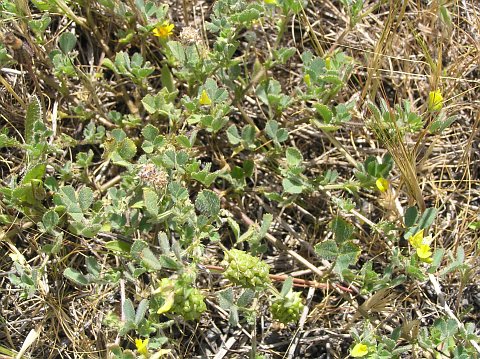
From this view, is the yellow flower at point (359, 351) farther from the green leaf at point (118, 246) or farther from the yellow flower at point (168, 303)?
the green leaf at point (118, 246)

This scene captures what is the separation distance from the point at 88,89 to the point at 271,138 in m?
0.90

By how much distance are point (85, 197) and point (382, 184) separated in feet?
4.09

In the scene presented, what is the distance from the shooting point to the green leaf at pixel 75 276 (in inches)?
102

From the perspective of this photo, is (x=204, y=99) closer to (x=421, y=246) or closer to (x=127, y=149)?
(x=127, y=149)

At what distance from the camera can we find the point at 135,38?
3164 mm

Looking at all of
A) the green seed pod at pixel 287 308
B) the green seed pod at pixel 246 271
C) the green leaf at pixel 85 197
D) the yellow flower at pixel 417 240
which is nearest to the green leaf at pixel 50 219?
the green leaf at pixel 85 197

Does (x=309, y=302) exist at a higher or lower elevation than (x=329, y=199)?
lower

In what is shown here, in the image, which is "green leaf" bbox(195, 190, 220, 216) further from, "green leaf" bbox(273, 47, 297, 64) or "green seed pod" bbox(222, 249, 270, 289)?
"green leaf" bbox(273, 47, 297, 64)

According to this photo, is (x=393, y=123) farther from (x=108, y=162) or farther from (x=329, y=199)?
(x=108, y=162)

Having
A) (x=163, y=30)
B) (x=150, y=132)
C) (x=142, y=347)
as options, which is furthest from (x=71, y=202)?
(x=163, y=30)

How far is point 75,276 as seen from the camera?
2.61 meters

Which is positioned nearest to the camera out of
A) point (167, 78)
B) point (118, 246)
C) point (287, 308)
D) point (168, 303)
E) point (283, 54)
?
point (168, 303)

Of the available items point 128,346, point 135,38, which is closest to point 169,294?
point 128,346

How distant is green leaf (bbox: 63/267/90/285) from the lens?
2590mm
